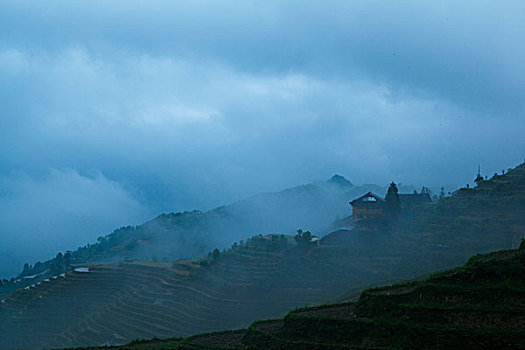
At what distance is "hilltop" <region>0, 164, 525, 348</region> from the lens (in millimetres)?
35406

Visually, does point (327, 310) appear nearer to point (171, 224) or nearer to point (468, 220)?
point (468, 220)

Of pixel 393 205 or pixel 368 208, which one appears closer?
pixel 393 205

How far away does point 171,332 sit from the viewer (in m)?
35.2

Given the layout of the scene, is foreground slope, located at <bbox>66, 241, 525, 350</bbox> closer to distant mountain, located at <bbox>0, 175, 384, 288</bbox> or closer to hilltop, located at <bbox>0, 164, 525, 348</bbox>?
hilltop, located at <bbox>0, 164, 525, 348</bbox>

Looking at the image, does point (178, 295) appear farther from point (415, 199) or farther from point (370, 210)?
point (415, 199)

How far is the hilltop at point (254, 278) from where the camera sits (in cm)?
3541

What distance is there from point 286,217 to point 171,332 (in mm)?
52444

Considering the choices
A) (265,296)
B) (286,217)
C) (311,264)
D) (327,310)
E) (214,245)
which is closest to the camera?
(327,310)

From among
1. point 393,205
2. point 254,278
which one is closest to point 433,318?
point 254,278

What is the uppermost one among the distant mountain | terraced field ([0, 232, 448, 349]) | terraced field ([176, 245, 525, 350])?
the distant mountain

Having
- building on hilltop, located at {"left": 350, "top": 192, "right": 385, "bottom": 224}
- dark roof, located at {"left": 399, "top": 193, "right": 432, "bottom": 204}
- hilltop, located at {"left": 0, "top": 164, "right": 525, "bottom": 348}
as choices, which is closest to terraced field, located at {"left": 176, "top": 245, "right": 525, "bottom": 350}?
hilltop, located at {"left": 0, "top": 164, "right": 525, "bottom": 348}

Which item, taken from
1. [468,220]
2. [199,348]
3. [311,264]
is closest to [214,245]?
[311,264]

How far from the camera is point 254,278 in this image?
41.2 m

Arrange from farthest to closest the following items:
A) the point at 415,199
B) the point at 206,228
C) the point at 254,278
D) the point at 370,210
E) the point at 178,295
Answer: the point at 206,228
the point at 415,199
the point at 370,210
the point at 178,295
the point at 254,278
